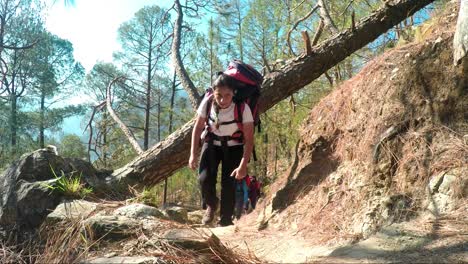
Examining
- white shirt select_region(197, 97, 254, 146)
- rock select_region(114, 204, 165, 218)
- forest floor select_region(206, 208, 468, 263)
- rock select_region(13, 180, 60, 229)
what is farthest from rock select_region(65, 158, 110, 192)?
forest floor select_region(206, 208, 468, 263)

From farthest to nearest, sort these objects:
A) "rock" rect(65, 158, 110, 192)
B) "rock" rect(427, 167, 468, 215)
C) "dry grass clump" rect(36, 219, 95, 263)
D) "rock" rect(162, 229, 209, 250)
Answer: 1. "rock" rect(65, 158, 110, 192)
2. "rock" rect(427, 167, 468, 215)
3. "rock" rect(162, 229, 209, 250)
4. "dry grass clump" rect(36, 219, 95, 263)

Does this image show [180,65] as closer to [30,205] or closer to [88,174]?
[88,174]

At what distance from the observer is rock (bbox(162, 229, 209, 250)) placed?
2.47m

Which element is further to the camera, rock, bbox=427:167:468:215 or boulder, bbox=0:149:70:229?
boulder, bbox=0:149:70:229

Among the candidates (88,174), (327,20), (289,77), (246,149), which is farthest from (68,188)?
(327,20)

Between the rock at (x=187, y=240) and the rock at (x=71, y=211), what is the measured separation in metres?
0.83

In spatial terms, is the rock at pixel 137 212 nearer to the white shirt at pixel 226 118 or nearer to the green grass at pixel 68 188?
the white shirt at pixel 226 118

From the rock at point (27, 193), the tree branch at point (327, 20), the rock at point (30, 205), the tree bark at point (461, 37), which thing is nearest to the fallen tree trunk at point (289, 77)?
the tree branch at point (327, 20)

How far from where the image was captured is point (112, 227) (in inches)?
106

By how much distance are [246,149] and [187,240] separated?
1.60 m

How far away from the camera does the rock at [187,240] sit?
8.11ft

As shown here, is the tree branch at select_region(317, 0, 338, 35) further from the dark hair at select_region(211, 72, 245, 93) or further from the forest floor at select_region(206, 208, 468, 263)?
the forest floor at select_region(206, 208, 468, 263)

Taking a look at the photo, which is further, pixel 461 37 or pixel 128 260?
pixel 461 37

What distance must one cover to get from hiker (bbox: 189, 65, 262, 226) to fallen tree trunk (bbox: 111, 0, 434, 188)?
1633mm
